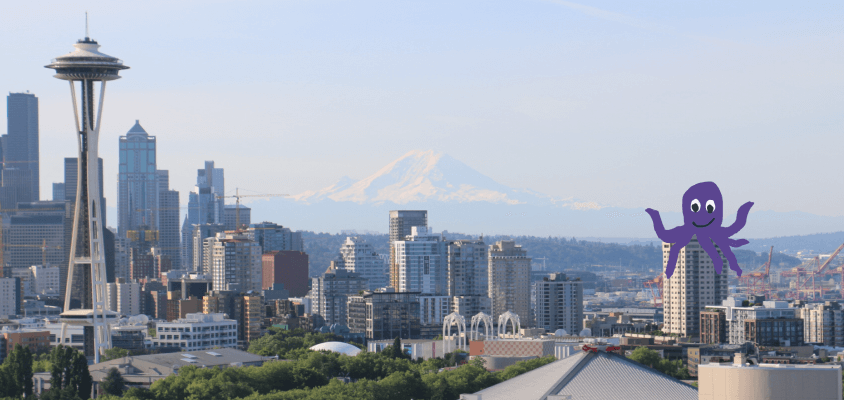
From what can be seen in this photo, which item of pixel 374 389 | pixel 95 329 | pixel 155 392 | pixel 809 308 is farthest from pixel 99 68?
pixel 809 308

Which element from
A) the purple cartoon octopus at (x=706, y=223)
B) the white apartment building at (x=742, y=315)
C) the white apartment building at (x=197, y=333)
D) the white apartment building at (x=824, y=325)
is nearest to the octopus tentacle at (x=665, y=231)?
the purple cartoon octopus at (x=706, y=223)

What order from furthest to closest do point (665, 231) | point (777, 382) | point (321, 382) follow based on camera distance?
point (321, 382) → point (665, 231) → point (777, 382)

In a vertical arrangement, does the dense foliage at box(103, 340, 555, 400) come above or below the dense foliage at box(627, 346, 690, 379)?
above

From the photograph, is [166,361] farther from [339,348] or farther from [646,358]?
[646,358]

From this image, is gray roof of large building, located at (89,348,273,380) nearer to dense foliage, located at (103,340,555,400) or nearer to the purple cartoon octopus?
dense foliage, located at (103,340,555,400)

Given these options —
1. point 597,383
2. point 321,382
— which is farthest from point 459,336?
point 597,383

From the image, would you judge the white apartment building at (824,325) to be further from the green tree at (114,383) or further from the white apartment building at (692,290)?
the green tree at (114,383)

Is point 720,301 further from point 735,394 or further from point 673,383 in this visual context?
point 735,394

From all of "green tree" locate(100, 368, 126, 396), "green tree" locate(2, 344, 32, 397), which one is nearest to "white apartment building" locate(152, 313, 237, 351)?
"green tree" locate(100, 368, 126, 396)
